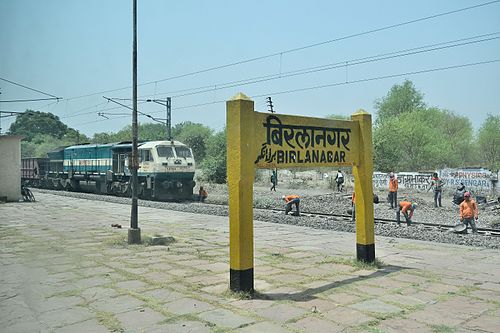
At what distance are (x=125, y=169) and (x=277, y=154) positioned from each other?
1842 centimetres

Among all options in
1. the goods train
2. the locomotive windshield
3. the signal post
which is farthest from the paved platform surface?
the locomotive windshield

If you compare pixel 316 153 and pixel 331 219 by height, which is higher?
pixel 316 153

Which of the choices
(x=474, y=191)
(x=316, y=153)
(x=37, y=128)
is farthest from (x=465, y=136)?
(x=316, y=153)

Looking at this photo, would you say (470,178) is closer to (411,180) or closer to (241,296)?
(411,180)

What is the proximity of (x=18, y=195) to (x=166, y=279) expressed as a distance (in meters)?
16.3

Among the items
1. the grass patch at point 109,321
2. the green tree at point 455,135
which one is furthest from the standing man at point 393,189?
the green tree at point 455,135

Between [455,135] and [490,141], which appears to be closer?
[490,141]

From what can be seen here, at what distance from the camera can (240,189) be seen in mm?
5633

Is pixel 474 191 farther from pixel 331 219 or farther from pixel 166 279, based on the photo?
pixel 166 279

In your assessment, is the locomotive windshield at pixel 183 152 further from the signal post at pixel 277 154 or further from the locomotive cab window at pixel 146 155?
the signal post at pixel 277 154

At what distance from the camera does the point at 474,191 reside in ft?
81.0

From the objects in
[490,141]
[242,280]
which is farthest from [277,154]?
[490,141]

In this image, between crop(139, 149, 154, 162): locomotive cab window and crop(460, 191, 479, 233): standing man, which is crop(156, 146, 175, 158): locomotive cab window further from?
crop(460, 191, 479, 233): standing man

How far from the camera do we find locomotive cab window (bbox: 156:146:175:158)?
22.0m
